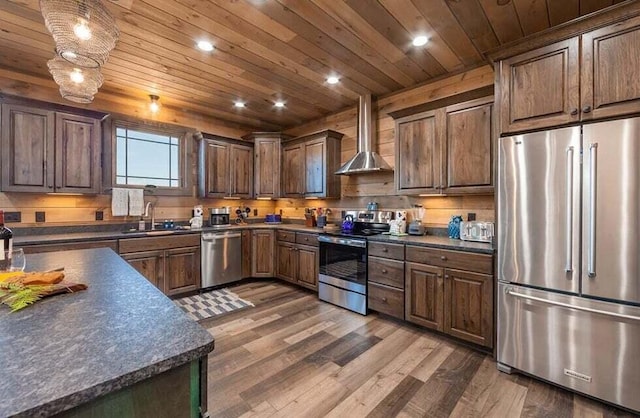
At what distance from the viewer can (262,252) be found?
443cm

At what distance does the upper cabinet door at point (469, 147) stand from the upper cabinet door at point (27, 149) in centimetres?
409

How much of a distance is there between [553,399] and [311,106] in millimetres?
3924

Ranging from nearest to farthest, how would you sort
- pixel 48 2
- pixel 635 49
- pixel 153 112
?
pixel 48 2
pixel 635 49
pixel 153 112

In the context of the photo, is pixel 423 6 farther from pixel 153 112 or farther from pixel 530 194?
pixel 153 112

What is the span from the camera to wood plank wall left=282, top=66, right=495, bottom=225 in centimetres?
302

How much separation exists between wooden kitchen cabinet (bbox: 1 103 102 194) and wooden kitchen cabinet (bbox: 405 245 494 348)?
3621 millimetres

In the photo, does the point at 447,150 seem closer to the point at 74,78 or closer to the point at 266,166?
the point at 266,166

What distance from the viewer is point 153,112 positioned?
4.02m

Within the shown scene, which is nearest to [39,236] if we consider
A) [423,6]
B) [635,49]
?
[423,6]

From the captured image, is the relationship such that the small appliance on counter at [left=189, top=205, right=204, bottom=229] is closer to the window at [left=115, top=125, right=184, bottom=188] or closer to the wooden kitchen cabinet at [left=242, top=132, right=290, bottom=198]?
the window at [left=115, top=125, right=184, bottom=188]

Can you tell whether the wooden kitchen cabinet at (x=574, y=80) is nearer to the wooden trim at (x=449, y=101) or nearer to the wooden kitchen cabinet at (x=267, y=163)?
the wooden trim at (x=449, y=101)

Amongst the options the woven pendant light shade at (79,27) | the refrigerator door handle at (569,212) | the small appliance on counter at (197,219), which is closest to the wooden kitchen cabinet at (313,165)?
the small appliance on counter at (197,219)

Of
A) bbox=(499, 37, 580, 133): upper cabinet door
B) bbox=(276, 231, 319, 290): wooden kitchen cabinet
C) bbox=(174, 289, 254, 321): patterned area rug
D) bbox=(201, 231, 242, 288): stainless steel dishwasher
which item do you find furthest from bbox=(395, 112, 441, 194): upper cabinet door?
bbox=(201, 231, 242, 288): stainless steel dishwasher

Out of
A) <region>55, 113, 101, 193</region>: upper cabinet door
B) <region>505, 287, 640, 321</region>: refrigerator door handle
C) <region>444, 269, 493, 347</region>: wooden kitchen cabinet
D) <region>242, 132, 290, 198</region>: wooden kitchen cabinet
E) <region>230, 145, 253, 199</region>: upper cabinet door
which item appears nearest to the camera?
<region>505, 287, 640, 321</region>: refrigerator door handle
